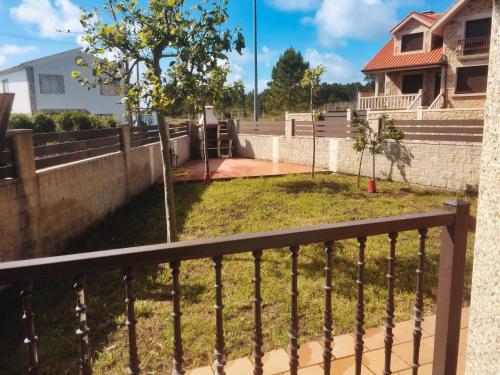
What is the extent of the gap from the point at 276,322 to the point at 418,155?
29.5ft

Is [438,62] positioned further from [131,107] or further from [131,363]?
[131,363]

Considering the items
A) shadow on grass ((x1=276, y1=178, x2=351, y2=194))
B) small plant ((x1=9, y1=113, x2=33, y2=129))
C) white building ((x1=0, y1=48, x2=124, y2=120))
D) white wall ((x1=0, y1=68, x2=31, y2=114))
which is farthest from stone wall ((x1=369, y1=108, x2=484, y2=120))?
white wall ((x1=0, y1=68, x2=31, y2=114))

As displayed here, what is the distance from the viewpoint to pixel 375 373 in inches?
108

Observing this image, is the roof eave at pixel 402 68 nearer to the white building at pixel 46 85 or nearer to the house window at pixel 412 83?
the house window at pixel 412 83

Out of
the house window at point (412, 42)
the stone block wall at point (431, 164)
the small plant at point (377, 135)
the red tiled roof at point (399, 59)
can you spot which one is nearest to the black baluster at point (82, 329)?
the small plant at point (377, 135)

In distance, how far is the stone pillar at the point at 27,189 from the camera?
5.34m

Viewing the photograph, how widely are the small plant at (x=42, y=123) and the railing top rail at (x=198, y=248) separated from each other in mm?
Result: 19439

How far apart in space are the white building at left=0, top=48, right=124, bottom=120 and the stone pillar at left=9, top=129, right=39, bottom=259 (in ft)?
83.2

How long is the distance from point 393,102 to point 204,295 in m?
19.0

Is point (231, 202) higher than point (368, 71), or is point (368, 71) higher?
point (368, 71)

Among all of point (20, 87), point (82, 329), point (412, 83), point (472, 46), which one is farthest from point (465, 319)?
point (20, 87)

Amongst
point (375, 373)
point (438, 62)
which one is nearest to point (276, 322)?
point (375, 373)

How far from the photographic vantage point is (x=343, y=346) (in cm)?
317

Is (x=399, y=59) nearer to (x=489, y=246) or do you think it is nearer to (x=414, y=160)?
(x=414, y=160)
